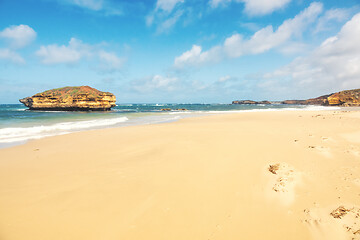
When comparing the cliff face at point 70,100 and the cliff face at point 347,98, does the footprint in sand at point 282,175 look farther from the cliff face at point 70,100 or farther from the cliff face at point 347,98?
the cliff face at point 347,98

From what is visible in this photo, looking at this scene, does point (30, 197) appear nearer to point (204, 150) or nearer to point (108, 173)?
point (108, 173)

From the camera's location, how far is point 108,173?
5.06 m

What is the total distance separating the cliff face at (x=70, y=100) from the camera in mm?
47125

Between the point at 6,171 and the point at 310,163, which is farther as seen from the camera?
the point at 6,171

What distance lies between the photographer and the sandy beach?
285 cm

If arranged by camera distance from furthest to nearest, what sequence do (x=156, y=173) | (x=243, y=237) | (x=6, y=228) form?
(x=156, y=173) → (x=6, y=228) → (x=243, y=237)

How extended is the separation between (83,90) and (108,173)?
166ft

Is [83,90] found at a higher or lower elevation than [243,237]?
higher

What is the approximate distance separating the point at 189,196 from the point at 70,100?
52821 mm

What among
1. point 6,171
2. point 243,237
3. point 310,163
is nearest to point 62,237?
point 243,237

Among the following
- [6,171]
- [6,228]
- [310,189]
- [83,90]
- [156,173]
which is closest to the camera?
[6,228]

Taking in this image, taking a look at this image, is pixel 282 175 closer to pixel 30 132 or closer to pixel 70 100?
pixel 30 132

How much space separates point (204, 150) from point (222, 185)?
8.74ft

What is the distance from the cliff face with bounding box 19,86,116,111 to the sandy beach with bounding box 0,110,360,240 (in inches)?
1805
